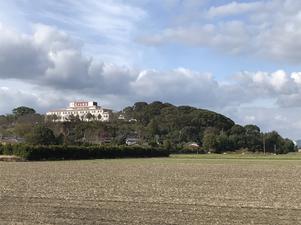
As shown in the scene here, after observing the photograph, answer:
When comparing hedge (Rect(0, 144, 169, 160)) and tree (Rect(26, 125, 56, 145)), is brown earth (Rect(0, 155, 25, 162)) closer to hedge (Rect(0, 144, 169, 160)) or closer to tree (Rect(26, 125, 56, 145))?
hedge (Rect(0, 144, 169, 160))

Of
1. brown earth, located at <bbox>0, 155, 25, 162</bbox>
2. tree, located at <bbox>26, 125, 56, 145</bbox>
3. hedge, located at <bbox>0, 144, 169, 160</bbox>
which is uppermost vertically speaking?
tree, located at <bbox>26, 125, 56, 145</bbox>

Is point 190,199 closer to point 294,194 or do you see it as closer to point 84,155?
point 294,194

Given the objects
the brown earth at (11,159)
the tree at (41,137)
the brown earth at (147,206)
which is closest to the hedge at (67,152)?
the brown earth at (11,159)

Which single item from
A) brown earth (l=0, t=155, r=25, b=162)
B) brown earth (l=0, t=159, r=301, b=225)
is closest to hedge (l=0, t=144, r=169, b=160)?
brown earth (l=0, t=155, r=25, b=162)

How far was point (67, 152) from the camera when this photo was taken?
341 ft

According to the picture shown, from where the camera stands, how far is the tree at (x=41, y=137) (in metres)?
150

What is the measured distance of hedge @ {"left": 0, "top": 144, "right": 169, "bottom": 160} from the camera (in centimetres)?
9350

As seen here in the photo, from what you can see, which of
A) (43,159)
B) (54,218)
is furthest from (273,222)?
(43,159)

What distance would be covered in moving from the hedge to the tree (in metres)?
31.6

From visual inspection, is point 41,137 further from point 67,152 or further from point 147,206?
point 147,206

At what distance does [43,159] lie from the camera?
95.2 m

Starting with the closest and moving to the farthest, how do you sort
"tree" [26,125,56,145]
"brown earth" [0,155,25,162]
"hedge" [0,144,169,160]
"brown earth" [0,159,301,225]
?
"brown earth" [0,159,301,225] → "brown earth" [0,155,25,162] → "hedge" [0,144,169,160] → "tree" [26,125,56,145]

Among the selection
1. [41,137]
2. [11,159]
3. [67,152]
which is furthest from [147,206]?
[41,137]

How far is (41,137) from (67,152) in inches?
1952
